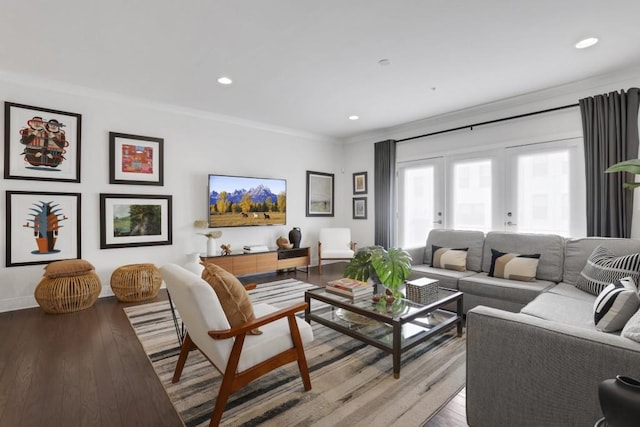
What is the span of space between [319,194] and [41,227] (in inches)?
166

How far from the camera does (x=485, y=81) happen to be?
3.53 metres

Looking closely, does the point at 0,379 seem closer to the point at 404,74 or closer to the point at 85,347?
the point at 85,347

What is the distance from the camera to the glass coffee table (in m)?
2.16

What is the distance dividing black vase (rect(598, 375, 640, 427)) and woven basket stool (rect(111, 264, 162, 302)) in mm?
4222

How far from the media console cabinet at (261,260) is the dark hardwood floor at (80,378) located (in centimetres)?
149

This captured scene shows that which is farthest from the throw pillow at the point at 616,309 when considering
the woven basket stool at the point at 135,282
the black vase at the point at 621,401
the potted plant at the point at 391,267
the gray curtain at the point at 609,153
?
the woven basket stool at the point at 135,282

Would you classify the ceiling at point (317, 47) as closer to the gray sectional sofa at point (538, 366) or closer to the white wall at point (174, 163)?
the white wall at point (174, 163)

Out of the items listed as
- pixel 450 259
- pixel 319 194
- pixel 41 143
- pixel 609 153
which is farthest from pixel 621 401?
pixel 319 194

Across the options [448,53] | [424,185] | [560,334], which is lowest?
[560,334]

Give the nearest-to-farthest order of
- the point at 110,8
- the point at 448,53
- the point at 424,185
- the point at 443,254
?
1. the point at 110,8
2. the point at 448,53
3. the point at 443,254
4. the point at 424,185

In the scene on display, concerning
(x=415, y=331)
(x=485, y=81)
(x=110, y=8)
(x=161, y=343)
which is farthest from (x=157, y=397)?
(x=485, y=81)

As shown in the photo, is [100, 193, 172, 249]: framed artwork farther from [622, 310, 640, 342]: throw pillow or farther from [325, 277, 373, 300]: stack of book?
[622, 310, 640, 342]: throw pillow

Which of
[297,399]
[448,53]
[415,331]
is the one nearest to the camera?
[297,399]

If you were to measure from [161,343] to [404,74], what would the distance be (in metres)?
3.58
